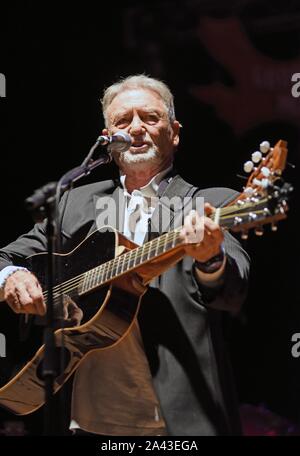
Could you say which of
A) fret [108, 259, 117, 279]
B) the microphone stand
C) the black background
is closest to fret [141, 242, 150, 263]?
fret [108, 259, 117, 279]

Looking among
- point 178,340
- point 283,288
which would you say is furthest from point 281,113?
point 178,340

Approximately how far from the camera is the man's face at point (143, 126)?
3.34m

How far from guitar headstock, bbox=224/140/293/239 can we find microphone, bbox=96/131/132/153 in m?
0.49

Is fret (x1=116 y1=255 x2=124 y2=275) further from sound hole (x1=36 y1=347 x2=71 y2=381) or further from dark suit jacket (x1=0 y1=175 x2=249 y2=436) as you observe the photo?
sound hole (x1=36 y1=347 x2=71 y2=381)

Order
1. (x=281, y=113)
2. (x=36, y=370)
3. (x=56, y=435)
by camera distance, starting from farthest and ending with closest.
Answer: (x=281, y=113) → (x=36, y=370) → (x=56, y=435)

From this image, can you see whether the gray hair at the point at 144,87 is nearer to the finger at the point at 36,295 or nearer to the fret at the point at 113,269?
the fret at the point at 113,269

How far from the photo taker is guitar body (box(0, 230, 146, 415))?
2.99m

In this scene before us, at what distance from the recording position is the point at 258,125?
14.0 ft

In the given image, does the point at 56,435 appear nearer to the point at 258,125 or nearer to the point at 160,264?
the point at 160,264

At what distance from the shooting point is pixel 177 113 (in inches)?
170

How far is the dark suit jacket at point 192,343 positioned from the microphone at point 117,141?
373 millimetres

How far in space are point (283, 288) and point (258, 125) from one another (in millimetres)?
830

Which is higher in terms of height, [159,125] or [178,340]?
[159,125]

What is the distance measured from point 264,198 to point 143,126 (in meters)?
0.80
